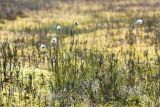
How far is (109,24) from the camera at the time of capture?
2128 centimetres

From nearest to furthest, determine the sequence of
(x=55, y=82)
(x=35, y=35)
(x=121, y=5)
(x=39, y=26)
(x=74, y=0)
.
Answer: (x=55, y=82) → (x=35, y=35) → (x=39, y=26) → (x=121, y=5) → (x=74, y=0)

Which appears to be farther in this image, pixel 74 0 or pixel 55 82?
pixel 74 0

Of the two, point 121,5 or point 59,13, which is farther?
point 121,5

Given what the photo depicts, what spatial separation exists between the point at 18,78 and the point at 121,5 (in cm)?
2004

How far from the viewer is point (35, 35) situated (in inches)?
734

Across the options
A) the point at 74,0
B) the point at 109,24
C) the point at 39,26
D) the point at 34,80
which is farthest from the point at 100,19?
the point at 34,80

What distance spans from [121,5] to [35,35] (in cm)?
1253

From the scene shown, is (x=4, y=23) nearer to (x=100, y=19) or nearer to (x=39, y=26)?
(x=39, y=26)

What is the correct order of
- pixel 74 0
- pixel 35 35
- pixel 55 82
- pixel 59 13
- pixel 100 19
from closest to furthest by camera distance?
pixel 55 82 < pixel 35 35 < pixel 100 19 < pixel 59 13 < pixel 74 0

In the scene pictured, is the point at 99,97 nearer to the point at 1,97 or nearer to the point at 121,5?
the point at 1,97

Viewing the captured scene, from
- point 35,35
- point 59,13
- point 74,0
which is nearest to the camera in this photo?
point 35,35

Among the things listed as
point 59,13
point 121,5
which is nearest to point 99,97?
point 59,13

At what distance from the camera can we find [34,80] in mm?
10961

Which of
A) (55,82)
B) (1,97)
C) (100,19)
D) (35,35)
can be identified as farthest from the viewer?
(100,19)
